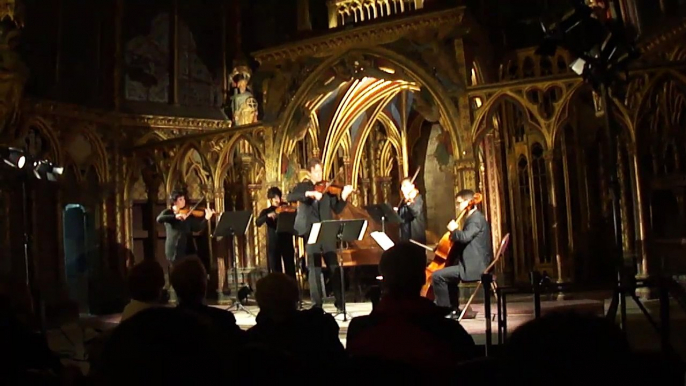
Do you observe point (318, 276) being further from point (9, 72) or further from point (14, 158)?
point (9, 72)

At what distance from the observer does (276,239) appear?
34.8ft

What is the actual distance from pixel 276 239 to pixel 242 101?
473 cm

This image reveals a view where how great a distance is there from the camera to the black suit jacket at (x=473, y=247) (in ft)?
26.7

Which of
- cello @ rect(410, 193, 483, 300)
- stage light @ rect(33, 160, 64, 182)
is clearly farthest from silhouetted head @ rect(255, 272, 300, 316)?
stage light @ rect(33, 160, 64, 182)

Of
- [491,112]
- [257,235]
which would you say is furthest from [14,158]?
[491,112]

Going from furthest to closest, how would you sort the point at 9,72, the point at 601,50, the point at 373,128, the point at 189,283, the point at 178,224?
the point at 373,128 → the point at 9,72 → the point at 178,224 → the point at 601,50 → the point at 189,283

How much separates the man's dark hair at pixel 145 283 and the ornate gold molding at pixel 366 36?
7.58 metres

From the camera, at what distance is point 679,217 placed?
1037 centimetres

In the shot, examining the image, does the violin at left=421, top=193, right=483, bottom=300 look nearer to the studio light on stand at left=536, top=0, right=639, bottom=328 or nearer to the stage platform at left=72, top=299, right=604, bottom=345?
the stage platform at left=72, top=299, right=604, bottom=345

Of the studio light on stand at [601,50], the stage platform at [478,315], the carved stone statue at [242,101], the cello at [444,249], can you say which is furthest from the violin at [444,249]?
the carved stone statue at [242,101]

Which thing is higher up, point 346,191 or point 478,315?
point 346,191

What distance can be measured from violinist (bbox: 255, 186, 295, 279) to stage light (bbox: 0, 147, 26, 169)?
121 inches

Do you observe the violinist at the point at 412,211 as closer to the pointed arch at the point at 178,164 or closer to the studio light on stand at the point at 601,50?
the studio light on stand at the point at 601,50

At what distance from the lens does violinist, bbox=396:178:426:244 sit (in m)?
9.66
